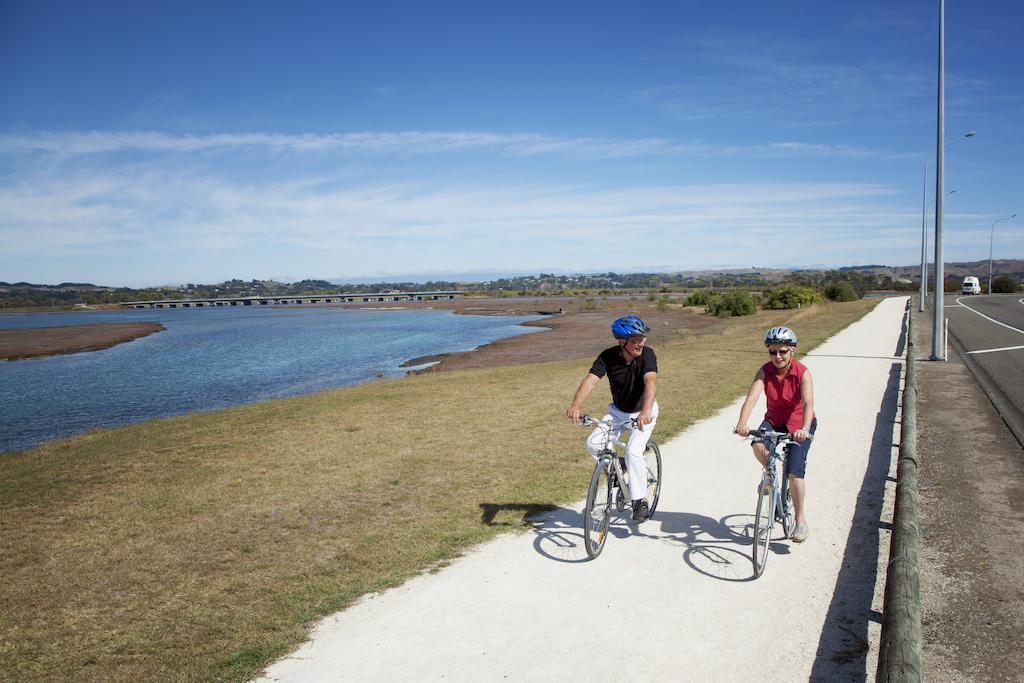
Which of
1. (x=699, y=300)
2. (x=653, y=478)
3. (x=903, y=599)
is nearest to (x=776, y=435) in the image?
(x=903, y=599)

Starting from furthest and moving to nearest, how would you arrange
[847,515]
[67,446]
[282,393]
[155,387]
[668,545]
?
[155,387], [282,393], [67,446], [847,515], [668,545]

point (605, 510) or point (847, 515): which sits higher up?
point (605, 510)

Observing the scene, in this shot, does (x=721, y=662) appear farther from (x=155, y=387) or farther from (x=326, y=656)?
(x=155, y=387)

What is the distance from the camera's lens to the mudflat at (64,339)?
2028 inches

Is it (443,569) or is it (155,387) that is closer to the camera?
(443,569)

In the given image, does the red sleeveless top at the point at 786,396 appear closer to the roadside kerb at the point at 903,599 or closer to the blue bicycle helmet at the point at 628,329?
the blue bicycle helmet at the point at 628,329

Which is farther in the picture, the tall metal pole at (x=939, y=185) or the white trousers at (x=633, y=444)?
the tall metal pole at (x=939, y=185)

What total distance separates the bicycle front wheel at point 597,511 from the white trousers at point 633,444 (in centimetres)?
20

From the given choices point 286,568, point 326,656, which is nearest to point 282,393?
point 286,568

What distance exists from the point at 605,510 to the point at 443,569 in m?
1.57

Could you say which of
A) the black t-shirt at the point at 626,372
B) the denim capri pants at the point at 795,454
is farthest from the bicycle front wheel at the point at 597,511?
the denim capri pants at the point at 795,454

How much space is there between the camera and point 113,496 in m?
8.80

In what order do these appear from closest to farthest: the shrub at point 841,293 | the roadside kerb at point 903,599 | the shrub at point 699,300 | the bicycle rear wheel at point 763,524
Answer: the roadside kerb at point 903,599 → the bicycle rear wheel at point 763,524 → the shrub at point 841,293 → the shrub at point 699,300

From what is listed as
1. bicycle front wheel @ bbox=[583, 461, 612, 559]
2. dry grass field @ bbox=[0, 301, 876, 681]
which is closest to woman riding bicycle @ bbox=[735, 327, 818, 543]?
bicycle front wheel @ bbox=[583, 461, 612, 559]
